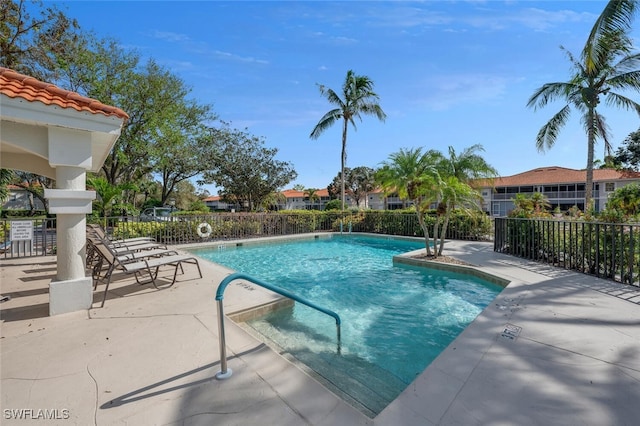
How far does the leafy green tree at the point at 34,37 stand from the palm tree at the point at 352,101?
549 inches

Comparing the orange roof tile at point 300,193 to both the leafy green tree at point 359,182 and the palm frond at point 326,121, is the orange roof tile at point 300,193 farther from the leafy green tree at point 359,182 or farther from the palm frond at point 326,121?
the palm frond at point 326,121

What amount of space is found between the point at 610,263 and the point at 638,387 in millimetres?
4732

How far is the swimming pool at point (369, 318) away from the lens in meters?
3.16

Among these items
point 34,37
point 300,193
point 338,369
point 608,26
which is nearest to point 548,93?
point 608,26

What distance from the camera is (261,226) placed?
16000mm

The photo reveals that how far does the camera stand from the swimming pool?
316cm

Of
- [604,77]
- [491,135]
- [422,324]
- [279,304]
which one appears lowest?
[422,324]

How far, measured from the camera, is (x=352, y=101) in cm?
2039

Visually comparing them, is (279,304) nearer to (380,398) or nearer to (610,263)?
(380,398)

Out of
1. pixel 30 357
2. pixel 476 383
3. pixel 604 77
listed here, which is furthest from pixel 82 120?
pixel 604 77

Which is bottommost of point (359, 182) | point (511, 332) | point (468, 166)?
point (511, 332)

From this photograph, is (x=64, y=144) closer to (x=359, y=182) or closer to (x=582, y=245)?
(x=582, y=245)

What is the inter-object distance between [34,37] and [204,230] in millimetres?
10699

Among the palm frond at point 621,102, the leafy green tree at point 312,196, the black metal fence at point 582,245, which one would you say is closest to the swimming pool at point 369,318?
the black metal fence at point 582,245
